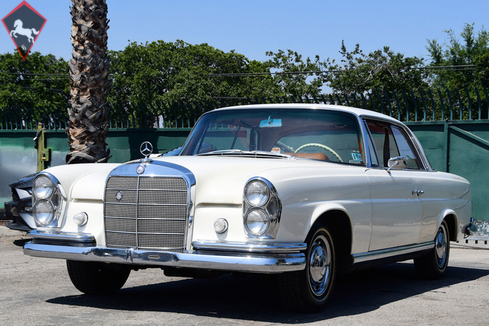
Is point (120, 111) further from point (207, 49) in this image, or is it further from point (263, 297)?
point (207, 49)

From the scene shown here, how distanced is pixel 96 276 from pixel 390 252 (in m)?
2.69

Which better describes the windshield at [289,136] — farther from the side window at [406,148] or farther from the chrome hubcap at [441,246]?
the chrome hubcap at [441,246]

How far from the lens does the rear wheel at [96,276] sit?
18.3 feet

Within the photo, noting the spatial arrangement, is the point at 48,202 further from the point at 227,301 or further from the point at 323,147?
the point at 323,147

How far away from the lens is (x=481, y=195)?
10.9 metres

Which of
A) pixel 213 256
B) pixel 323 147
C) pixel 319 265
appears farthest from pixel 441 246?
pixel 213 256

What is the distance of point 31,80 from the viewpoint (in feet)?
225

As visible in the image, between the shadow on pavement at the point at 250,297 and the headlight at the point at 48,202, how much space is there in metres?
0.74

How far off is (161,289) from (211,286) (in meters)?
0.53

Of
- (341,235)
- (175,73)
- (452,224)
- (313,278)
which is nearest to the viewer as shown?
(313,278)

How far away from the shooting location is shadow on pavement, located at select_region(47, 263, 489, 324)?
5.03m

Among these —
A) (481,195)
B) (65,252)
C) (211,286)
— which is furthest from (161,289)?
(481,195)

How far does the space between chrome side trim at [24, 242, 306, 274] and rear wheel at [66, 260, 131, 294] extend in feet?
1.74

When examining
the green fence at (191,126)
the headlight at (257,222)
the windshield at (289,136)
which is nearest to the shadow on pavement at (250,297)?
the headlight at (257,222)
